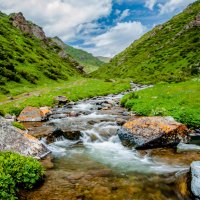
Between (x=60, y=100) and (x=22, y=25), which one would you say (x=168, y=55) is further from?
(x=60, y=100)

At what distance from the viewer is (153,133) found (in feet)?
56.0

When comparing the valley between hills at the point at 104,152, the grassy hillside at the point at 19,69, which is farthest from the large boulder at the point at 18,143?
the grassy hillside at the point at 19,69

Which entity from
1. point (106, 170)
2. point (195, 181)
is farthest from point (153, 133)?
point (195, 181)

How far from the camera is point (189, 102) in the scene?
2494cm

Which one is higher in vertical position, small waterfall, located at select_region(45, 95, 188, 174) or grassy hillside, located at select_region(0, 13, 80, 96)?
grassy hillside, located at select_region(0, 13, 80, 96)

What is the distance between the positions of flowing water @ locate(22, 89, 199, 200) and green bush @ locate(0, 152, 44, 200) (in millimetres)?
495

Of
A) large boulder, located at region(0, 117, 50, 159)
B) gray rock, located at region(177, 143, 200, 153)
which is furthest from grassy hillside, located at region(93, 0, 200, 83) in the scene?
large boulder, located at region(0, 117, 50, 159)

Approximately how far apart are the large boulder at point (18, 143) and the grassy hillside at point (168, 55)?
6137 centimetres

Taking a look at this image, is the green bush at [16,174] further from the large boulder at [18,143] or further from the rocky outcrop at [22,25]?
the rocky outcrop at [22,25]

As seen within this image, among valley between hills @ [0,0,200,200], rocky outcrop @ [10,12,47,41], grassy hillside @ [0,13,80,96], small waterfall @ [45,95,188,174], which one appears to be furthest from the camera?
rocky outcrop @ [10,12,47,41]

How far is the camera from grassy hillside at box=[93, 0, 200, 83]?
93625 mm

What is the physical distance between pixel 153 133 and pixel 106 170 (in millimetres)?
4631

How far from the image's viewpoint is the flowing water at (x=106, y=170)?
11.0m

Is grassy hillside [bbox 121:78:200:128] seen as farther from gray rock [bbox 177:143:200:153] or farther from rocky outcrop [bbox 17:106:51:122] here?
rocky outcrop [bbox 17:106:51:122]
